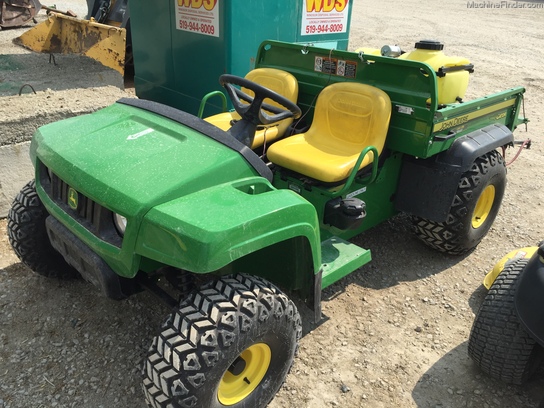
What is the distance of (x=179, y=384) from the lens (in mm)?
1864

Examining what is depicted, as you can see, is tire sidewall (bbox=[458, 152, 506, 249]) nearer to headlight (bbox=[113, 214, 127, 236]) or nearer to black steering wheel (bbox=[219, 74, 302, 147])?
black steering wheel (bbox=[219, 74, 302, 147])

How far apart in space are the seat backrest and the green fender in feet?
3.38

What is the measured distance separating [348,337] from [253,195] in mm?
1202

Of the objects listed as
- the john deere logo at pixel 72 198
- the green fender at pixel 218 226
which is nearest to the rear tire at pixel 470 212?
the green fender at pixel 218 226

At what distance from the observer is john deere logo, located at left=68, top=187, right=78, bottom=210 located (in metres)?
2.21

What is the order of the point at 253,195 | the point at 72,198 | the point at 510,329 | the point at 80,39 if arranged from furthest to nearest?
1. the point at 80,39
2. the point at 510,329
3. the point at 72,198
4. the point at 253,195

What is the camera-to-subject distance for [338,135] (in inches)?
126

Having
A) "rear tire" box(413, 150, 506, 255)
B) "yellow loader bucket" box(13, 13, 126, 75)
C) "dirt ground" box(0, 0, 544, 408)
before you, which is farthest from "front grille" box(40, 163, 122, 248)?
"yellow loader bucket" box(13, 13, 126, 75)

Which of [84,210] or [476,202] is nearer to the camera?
[84,210]

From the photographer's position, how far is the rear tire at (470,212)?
3.28 meters

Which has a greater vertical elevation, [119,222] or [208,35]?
[208,35]

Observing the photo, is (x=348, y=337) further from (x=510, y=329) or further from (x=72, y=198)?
(x=72, y=198)

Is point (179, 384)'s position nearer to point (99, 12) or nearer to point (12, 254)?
point (12, 254)

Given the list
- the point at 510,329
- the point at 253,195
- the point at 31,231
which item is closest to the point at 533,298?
the point at 510,329
